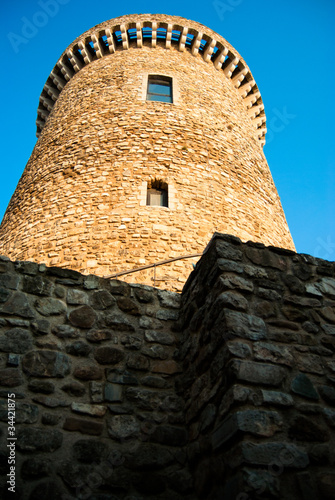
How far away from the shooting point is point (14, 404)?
290 cm

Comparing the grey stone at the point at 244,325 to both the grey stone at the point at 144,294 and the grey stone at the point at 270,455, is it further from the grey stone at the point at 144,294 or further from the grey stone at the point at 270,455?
the grey stone at the point at 144,294

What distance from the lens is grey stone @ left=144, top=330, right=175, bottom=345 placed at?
3.66 m

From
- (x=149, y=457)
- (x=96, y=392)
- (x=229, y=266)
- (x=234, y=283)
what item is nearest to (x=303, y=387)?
(x=234, y=283)

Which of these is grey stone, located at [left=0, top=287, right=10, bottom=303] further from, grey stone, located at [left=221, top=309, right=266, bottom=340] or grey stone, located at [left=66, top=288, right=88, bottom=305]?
grey stone, located at [left=221, top=309, right=266, bottom=340]

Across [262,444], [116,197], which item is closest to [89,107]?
[116,197]

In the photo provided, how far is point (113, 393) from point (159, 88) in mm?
7810

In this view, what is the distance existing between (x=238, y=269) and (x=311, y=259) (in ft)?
2.68

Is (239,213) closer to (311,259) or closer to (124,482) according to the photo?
(311,259)

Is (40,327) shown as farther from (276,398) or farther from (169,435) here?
(276,398)

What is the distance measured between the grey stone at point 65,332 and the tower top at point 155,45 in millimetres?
9870

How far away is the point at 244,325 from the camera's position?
9.23 feet

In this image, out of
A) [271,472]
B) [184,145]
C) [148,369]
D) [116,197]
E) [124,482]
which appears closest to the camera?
[271,472]

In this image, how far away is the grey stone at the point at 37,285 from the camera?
11.5ft

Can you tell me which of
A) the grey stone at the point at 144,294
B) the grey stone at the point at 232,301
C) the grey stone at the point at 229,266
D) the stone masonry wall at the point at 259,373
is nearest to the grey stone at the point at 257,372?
the stone masonry wall at the point at 259,373
